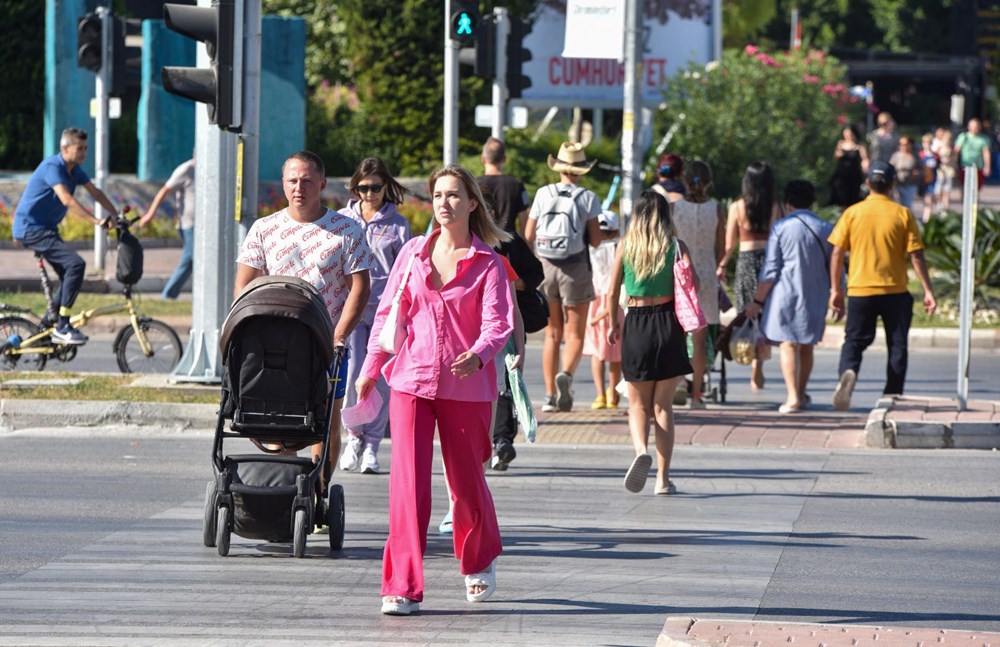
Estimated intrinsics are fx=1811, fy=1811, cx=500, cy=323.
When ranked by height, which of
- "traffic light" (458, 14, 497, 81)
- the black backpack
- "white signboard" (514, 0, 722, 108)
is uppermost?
"white signboard" (514, 0, 722, 108)

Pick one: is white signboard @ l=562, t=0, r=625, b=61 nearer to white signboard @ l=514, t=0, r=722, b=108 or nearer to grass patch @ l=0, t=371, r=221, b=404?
grass patch @ l=0, t=371, r=221, b=404

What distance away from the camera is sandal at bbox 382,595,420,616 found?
697 centimetres

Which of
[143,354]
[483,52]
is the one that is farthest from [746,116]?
[143,354]

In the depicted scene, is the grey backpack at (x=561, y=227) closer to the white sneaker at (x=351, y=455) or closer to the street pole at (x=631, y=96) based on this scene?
the white sneaker at (x=351, y=455)

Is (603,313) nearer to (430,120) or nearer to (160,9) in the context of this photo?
(160,9)

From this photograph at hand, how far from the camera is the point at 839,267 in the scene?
13.4m

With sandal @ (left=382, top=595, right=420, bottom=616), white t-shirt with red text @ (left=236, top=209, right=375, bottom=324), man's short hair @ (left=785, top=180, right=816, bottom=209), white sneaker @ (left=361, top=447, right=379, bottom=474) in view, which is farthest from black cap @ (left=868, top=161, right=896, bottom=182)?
sandal @ (left=382, top=595, right=420, bottom=616)

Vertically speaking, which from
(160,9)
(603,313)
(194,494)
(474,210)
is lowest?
(194,494)

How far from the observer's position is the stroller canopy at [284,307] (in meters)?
7.89

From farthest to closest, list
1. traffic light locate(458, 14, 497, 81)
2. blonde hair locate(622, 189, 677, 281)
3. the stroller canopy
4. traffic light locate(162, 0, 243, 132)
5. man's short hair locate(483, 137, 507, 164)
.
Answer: traffic light locate(458, 14, 497, 81), man's short hair locate(483, 137, 507, 164), traffic light locate(162, 0, 243, 132), blonde hair locate(622, 189, 677, 281), the stroller canopy

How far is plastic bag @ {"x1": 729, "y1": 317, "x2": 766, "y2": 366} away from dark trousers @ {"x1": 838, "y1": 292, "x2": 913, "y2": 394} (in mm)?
676

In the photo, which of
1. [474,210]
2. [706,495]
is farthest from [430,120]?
[474,210]

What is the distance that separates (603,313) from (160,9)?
13.8 ft

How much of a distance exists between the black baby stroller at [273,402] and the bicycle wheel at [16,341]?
22.5ft
